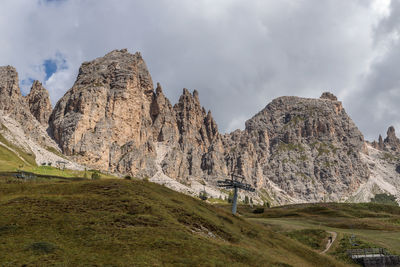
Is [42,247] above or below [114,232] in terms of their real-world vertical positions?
below

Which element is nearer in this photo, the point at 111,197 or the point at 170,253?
the point at 170,253

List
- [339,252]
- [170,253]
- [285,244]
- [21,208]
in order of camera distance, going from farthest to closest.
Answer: [339,252]
[285,244]
[21,208]
[170,253]

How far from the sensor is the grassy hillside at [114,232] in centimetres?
2494

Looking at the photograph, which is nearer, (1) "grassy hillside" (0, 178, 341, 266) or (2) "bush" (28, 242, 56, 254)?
(2) "bush" (28, 242, 56, 254)

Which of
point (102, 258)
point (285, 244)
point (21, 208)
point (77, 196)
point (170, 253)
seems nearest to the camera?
point (102, 258)

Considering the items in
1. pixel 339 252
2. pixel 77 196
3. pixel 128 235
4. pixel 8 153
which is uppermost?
pixel 8 153

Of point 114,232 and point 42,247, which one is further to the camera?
point 114,232

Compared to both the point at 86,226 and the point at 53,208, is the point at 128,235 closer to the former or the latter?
the point at 86,226

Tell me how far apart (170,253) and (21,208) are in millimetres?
18826

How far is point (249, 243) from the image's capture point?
40531mm

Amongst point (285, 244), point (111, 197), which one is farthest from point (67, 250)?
point (285, 244)

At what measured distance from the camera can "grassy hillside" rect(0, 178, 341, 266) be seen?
24938 mm

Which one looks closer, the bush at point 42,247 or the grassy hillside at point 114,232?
the bush at point 42,247

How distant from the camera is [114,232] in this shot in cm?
2983
